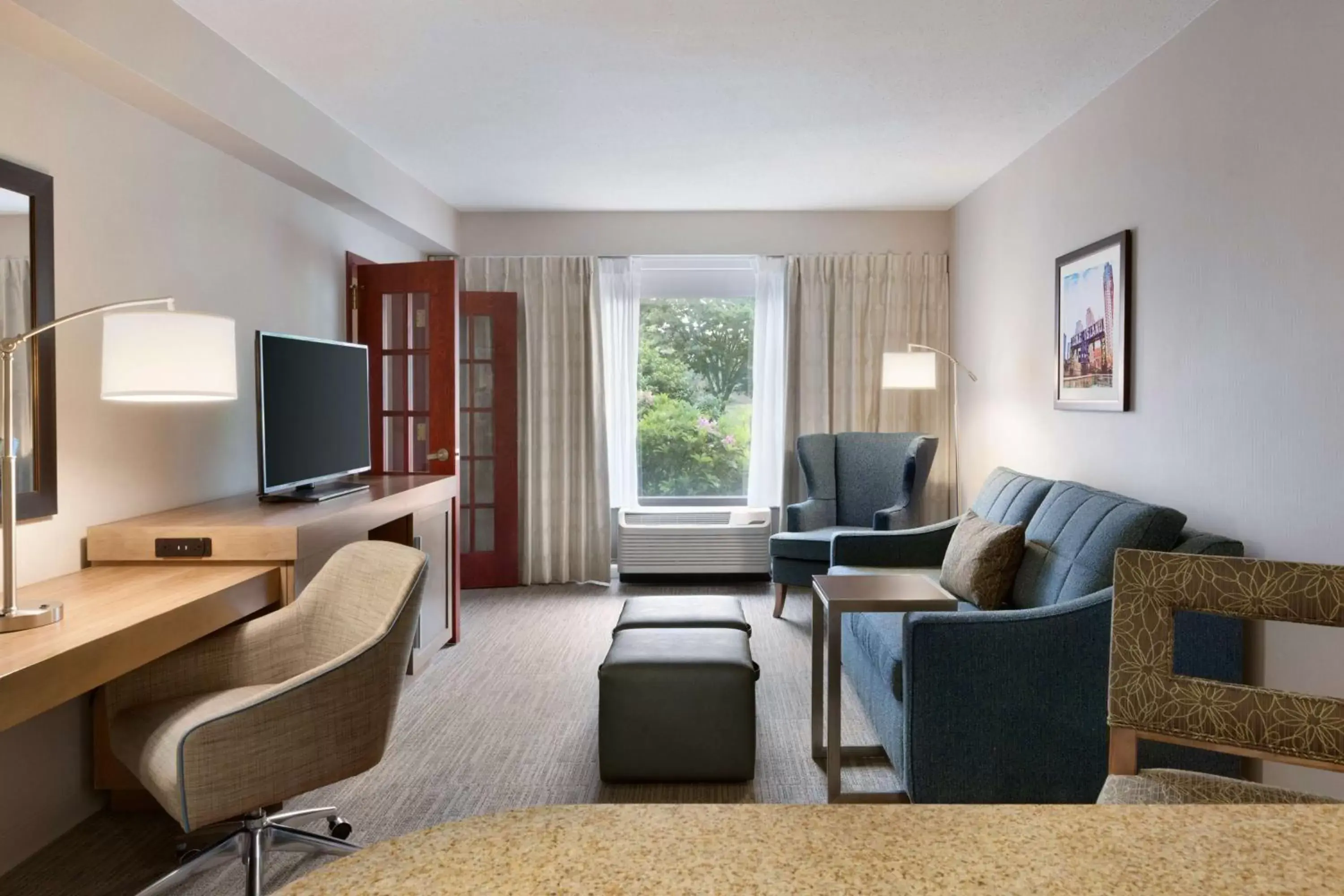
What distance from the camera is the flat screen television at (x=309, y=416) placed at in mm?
3291

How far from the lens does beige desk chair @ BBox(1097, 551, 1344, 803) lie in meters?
1.35

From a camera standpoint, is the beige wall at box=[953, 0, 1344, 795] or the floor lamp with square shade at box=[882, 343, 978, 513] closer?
the beige wall at box=[953, 0, 1344, 795]

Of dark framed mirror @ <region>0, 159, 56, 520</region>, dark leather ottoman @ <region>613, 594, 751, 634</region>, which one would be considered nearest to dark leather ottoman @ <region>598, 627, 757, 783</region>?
dark leather ottoman @ <region>613, 594, 751, 634</region>

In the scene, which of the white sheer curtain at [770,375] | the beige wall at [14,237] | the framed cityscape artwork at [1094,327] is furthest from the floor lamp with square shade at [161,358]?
the white sheer curtain at [770,375]

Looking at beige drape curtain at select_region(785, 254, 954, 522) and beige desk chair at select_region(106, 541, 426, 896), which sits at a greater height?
beige drape curtain at select_region(785, 254, 954, 522)

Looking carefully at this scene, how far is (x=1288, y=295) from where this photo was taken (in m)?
2.57

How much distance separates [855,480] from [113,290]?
4.03 meters

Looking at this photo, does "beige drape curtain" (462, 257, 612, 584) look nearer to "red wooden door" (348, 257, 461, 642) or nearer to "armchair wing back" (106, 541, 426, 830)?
"red wooden door" (348, 257, 461, 642)

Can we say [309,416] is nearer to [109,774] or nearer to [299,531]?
[299,531]

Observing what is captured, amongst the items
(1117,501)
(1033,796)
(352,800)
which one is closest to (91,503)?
(352,800)

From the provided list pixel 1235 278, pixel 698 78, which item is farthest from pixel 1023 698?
pixel 698 78

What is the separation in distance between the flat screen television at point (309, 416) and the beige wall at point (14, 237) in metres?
0.80

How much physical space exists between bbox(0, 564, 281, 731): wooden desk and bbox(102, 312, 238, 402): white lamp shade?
1.66ft

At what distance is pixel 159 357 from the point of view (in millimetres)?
2361
